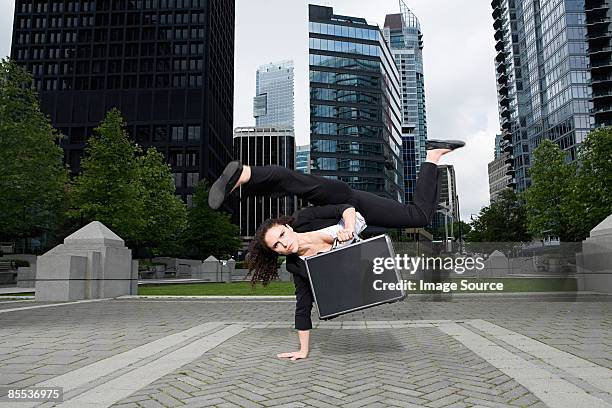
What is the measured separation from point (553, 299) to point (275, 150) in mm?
168449

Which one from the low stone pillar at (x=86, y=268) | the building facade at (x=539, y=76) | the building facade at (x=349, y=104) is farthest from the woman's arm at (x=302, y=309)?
the building facade at (x=349, y=104)

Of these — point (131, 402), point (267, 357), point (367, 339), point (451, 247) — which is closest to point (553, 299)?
point (451, 247)

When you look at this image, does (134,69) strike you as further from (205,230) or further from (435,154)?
(435,154)

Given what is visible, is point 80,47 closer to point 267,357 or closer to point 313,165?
point 313,165

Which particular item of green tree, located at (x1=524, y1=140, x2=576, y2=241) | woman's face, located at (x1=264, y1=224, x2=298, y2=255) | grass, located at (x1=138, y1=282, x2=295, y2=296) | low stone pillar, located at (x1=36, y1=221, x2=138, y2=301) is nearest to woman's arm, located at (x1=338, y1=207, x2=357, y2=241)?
woman's face, located at (x1=264, y1=224, x2=298, y2=255)

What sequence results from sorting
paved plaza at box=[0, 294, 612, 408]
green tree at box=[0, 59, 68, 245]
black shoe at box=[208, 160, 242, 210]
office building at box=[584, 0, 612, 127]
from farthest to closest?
office building at box=[584, 0, 612, 127] < green tree at box=[0, 59, 68, 245] < black shoe at box=[208, 160, 242, 210] < paved plaza at box=[0, 294, 612, 408]

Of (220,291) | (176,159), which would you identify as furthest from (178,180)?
(220,291)

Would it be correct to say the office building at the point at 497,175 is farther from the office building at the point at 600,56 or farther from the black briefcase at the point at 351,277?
the black briefcase at the point at 351,277

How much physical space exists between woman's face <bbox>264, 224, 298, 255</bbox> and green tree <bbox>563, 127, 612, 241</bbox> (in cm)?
2464

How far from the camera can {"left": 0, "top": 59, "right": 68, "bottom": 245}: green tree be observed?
23.6 meters

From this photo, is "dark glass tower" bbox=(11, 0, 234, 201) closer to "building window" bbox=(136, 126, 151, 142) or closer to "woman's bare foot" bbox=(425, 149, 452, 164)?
"building window" bbox=(136, 126, 151, 142)

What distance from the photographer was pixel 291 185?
4.55m

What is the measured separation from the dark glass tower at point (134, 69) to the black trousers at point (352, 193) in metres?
79.3

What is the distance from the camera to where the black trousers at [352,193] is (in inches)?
177
